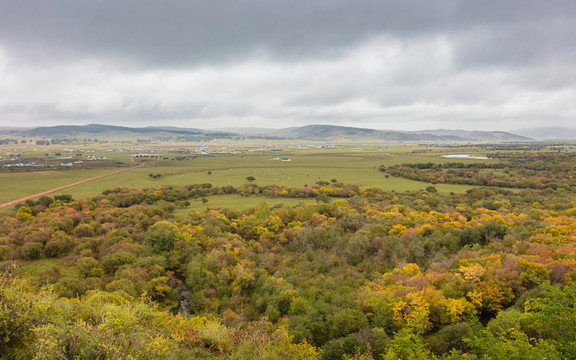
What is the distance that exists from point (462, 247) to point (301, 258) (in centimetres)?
2550

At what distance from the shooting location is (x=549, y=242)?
37.7m

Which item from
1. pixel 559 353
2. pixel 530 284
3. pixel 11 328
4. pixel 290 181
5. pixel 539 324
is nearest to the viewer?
pixel 11 328

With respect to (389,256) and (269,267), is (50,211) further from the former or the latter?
(389,256)

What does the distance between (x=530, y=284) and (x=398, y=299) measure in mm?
14373

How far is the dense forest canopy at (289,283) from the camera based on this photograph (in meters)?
15.7

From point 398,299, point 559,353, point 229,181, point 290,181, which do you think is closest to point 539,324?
point 559,353

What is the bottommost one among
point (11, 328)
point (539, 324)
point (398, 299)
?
point (398, 299)

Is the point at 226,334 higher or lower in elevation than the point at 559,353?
lower

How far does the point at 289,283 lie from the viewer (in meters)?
36.0

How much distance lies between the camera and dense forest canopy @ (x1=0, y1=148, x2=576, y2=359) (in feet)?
51.7

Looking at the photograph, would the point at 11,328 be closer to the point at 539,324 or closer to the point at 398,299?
the point at 398,299

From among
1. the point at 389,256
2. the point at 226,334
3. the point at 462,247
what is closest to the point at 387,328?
the point at 226,334

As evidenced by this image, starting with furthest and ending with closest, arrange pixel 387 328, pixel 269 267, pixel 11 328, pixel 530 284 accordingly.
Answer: pixel 269 267
pixel 530 284
pixel 387 328
pixel 11 328

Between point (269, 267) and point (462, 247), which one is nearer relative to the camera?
point (269, 267)
